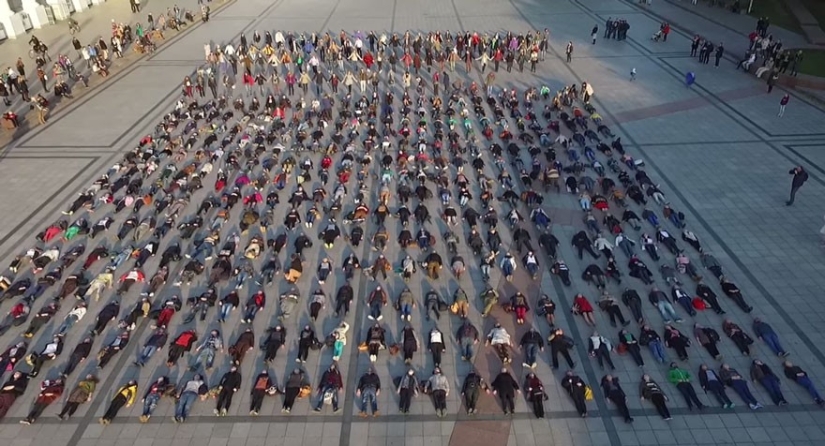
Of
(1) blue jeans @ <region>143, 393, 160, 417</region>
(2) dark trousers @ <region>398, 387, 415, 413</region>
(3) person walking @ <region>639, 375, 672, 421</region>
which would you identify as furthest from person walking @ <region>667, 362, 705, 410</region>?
(1) blue jeans @ <region>143, 393, 160, 417</region>

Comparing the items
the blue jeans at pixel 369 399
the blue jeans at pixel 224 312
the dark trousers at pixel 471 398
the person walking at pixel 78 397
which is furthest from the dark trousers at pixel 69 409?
the dark trousers at pixel 471 398

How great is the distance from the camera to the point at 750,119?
3038cm

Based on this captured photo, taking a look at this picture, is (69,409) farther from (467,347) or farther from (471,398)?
(467,347)

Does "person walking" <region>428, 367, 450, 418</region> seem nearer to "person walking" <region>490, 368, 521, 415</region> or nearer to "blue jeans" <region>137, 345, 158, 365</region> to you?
"person walking" <region>490, 368, 521, 415</region>

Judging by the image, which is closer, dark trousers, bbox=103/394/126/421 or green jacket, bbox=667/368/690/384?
dark trousers, bbox=103/394/126/421

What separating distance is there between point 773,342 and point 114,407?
728 inches

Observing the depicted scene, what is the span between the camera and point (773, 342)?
51.1 feet

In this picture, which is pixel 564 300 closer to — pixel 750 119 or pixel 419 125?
pixel 419 125

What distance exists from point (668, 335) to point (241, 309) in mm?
13318

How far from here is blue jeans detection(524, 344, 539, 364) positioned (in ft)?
50.0

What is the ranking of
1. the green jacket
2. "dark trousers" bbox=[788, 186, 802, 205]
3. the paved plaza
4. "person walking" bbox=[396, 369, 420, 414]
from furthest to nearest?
1. "dark trousers" bbox=[788, 186, 802, 205]
2. the green jacket
3. "person walking" bbox=[396, 369, 420, 414]
4. the paved plaza

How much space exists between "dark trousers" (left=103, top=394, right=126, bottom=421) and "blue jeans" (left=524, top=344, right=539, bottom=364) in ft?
36.4

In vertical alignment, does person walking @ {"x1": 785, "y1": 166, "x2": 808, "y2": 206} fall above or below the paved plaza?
above

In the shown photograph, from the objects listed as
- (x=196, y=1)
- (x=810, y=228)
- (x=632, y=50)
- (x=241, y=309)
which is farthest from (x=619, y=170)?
(x=196, y=1)
